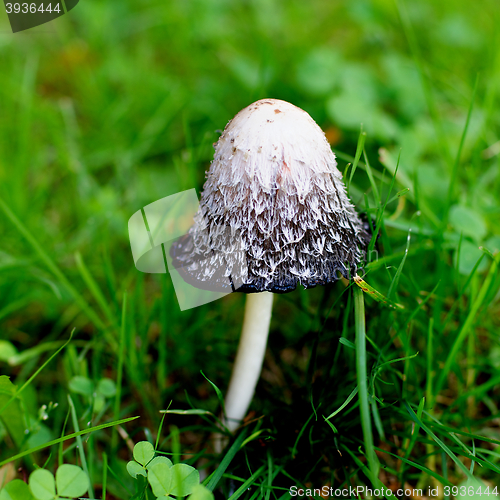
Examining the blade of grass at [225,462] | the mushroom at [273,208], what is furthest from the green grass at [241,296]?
the mushroom at [273,208]

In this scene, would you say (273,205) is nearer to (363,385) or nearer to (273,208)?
(273,208)

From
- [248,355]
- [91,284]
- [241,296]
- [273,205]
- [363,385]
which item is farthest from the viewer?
[241,296]

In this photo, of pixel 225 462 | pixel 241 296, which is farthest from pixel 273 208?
pixel 241 296

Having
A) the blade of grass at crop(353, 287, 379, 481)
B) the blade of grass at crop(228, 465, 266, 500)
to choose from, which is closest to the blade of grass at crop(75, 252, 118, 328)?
the blade of grass at crop(228, 465, 266, 500)

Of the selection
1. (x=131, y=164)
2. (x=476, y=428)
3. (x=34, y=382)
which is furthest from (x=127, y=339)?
(x=131, y=164)

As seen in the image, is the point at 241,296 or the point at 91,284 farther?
the point at 241,296

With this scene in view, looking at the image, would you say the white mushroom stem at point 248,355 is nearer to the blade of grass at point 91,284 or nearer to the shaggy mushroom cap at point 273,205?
the shaggy mushroom cap at point 273,205

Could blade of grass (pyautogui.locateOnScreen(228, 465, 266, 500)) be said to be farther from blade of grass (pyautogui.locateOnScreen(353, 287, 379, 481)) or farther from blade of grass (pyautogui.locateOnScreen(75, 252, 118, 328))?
blade of grass (pyautogui.locateOnScreen(75, 252, 118, 328))
